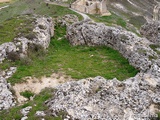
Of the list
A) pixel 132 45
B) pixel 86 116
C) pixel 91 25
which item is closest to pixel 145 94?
pixel 86 116

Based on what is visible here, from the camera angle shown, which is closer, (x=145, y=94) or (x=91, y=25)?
(x=145, y=94)

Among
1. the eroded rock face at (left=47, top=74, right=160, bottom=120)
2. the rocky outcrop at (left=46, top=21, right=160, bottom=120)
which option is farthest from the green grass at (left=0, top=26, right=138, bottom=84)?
the eroded rock face at (left=47, top=74, right=160, bottom=120)

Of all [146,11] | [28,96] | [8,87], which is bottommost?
[146,11]

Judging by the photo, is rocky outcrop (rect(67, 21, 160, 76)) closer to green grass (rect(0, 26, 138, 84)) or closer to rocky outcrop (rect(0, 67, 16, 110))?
green grass (rect(0, 26, 138, 84))

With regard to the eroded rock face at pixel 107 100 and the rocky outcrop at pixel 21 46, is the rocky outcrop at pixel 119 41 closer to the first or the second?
the rocky outcrop at pixel 21 46

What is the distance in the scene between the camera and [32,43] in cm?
2942

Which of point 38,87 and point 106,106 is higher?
point 106,106

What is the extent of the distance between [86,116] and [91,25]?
2018cm

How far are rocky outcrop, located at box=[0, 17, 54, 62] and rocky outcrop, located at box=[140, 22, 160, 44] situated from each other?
41.1ft

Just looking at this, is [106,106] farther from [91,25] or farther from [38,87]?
[91,25]

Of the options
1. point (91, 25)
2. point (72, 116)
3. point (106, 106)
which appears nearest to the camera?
point (72, 116)

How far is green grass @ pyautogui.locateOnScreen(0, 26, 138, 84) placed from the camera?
2408 cm

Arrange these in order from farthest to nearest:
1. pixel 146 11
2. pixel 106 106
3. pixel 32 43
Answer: pixel 146 11, pixel 32 43, pixel 106 106

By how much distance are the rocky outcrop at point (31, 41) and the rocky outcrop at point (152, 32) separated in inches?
493
